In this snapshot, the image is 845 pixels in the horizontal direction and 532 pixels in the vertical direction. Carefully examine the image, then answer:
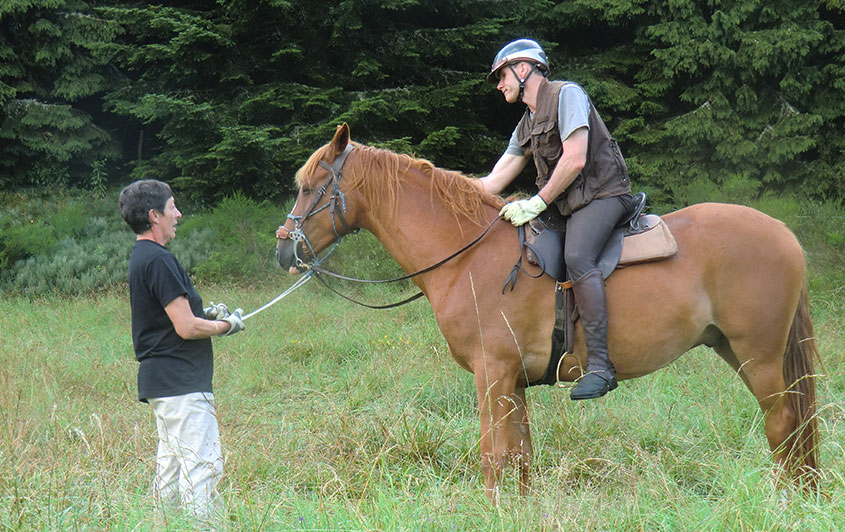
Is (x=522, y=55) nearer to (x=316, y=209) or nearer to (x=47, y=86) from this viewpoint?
(x=316, y=209)

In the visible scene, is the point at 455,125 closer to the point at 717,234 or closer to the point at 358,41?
the point at 358,41

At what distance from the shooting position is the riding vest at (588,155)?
4145 mm

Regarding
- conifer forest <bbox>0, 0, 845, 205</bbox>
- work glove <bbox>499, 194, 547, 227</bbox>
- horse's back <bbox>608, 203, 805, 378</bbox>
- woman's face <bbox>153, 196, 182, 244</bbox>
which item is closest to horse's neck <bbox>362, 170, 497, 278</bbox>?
work glove <bbox>499, 194, 547, 227</bbox>

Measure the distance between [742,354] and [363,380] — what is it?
3.36 m

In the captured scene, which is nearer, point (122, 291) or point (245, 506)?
point (245, 506)

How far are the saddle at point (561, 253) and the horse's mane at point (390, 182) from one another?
43cm

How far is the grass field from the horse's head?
3.75 ft

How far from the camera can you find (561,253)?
4137 millimetres

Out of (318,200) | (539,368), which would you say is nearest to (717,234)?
(539,368)

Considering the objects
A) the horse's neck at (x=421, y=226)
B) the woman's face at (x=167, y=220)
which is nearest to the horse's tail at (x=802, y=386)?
the horse's neck at (x=421, y=226)

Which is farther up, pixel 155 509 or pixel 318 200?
pixel 318 200

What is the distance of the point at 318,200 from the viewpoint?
4379 millimetres

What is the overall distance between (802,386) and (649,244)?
1235 millimetres

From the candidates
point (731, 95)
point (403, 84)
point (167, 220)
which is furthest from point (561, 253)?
point (403, 84)
